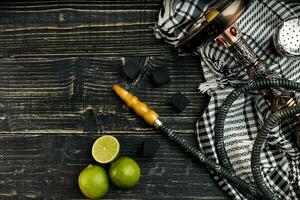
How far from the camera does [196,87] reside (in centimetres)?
161

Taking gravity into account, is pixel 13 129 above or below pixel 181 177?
above

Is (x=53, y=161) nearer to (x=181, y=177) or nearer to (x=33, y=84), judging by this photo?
(x=33, y=84)

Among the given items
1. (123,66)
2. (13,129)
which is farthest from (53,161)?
(123,66)

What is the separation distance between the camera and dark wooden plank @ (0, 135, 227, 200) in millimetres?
1586

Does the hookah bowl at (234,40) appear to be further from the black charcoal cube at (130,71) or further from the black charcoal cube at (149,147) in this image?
the black charcoal cube at (149,147)

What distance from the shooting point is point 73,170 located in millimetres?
1597

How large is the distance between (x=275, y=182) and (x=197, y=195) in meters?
0.24

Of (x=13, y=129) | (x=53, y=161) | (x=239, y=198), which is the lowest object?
(x=239, y=198)

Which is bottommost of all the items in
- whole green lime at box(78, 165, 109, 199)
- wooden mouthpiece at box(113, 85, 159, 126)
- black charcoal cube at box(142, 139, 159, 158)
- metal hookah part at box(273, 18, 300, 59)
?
whole green lime at box(78, 165, 109, 199)

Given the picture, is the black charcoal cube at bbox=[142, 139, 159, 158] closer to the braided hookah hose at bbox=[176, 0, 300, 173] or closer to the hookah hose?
the hookah hose

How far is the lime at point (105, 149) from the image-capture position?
60.5 inches

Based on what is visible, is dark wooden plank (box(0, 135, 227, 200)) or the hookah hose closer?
the hookah hose

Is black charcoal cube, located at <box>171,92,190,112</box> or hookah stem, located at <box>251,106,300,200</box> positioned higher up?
black charcoal cube, located at <box>171,92,190,112</box>

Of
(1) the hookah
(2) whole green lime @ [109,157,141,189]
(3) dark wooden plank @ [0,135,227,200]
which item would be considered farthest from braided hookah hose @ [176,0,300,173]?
(2) whole green lime @ [109,157,141,189]
